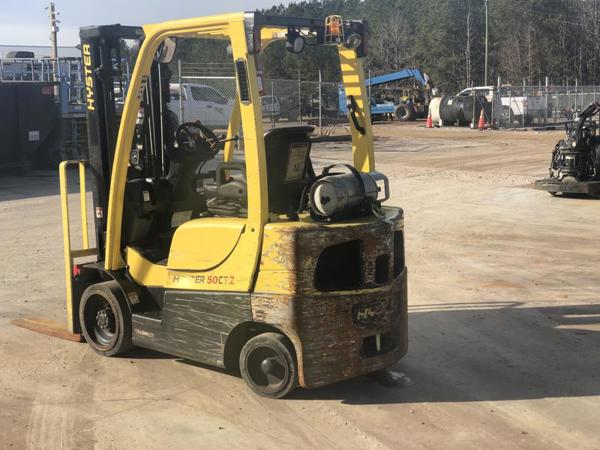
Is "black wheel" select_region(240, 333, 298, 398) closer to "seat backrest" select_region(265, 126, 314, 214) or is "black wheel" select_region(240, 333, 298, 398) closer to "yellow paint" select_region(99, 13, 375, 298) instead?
"yellow paint" select_region(99, 13, 375, 298)

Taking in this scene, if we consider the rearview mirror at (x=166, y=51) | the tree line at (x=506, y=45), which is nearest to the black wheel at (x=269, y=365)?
the rearview mirror at (x=166, y=51)

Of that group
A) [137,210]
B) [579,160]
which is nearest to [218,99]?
[579,160]

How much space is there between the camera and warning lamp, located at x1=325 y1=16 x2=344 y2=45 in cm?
514

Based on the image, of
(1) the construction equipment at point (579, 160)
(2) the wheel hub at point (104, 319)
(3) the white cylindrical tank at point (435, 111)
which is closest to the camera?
(2) the wheel hub at point (104, 319)

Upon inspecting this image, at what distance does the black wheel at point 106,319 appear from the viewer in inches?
225

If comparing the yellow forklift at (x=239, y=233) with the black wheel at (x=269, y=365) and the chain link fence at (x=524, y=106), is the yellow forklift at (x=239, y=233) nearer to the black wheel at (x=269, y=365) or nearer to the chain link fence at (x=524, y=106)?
the black wheel at (x=269, y=365)

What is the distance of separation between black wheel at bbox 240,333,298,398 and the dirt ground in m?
0.11

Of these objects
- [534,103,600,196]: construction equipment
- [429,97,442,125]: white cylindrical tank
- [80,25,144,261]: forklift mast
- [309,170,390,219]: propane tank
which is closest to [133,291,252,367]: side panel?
[309,170,390,219]: propane tank

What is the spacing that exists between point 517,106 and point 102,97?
3501 cm

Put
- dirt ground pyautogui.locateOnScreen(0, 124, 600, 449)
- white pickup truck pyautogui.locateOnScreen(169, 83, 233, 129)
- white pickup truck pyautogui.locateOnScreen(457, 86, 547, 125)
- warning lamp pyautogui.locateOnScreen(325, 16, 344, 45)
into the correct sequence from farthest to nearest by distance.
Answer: white pickup truck pyautogui.locateOnScreen(457, 86, 547, 125), white pickup truck pyautogui.locateOnScreen(169, 83, 233, 129), warning lamp pyautogui.locateOnScreen(325, 16, 344, 45), dirt ground pyautogui.locateOnScreen(0, 124, 600, 449)

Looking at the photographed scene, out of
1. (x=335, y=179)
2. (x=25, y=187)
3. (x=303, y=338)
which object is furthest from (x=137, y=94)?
(x=25, y=187)

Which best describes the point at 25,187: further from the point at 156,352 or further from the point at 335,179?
the point at 335,179

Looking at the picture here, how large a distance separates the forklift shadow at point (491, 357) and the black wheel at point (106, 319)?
152cm

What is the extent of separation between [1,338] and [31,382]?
120cm
